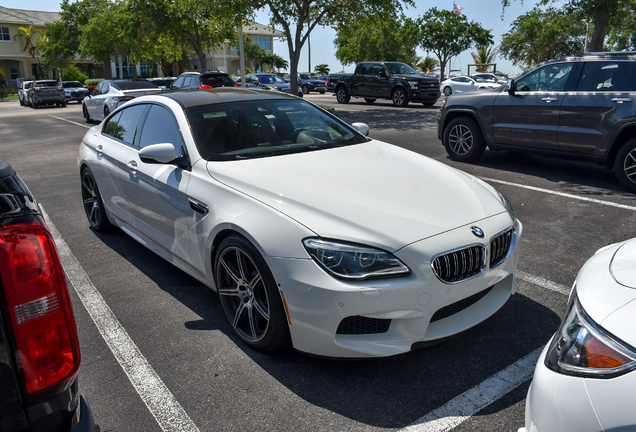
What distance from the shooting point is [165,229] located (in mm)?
3906

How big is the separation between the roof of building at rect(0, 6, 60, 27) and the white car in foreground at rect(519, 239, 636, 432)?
64.2 m

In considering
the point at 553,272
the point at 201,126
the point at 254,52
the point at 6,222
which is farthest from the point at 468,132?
the point at 254,52

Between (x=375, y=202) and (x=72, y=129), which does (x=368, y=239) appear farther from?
(x=72, y=129)

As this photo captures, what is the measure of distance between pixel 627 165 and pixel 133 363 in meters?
6.51

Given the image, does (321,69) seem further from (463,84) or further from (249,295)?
(249,295)

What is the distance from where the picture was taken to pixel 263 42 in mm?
77250

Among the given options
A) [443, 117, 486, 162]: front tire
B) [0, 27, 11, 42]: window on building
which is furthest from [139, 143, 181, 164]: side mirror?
[0, 27, 11, 42]: window on building

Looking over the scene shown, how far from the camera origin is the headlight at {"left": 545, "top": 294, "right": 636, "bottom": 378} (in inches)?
58.3

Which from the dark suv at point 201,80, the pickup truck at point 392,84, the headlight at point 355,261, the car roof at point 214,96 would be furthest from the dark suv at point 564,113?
the pickup truck at point 392,84

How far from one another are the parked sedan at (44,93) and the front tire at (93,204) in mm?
27508

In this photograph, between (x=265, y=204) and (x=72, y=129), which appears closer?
(x=265, y=204)

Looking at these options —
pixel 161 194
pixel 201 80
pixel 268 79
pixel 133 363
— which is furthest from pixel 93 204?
pixel 268 79

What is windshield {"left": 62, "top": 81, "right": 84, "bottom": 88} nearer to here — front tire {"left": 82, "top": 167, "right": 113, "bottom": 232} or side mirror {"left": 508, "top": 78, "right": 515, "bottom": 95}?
front tire {"left": 82, "top": 167, "right": 113, "bottom": 232}

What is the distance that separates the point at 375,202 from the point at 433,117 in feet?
49.2
